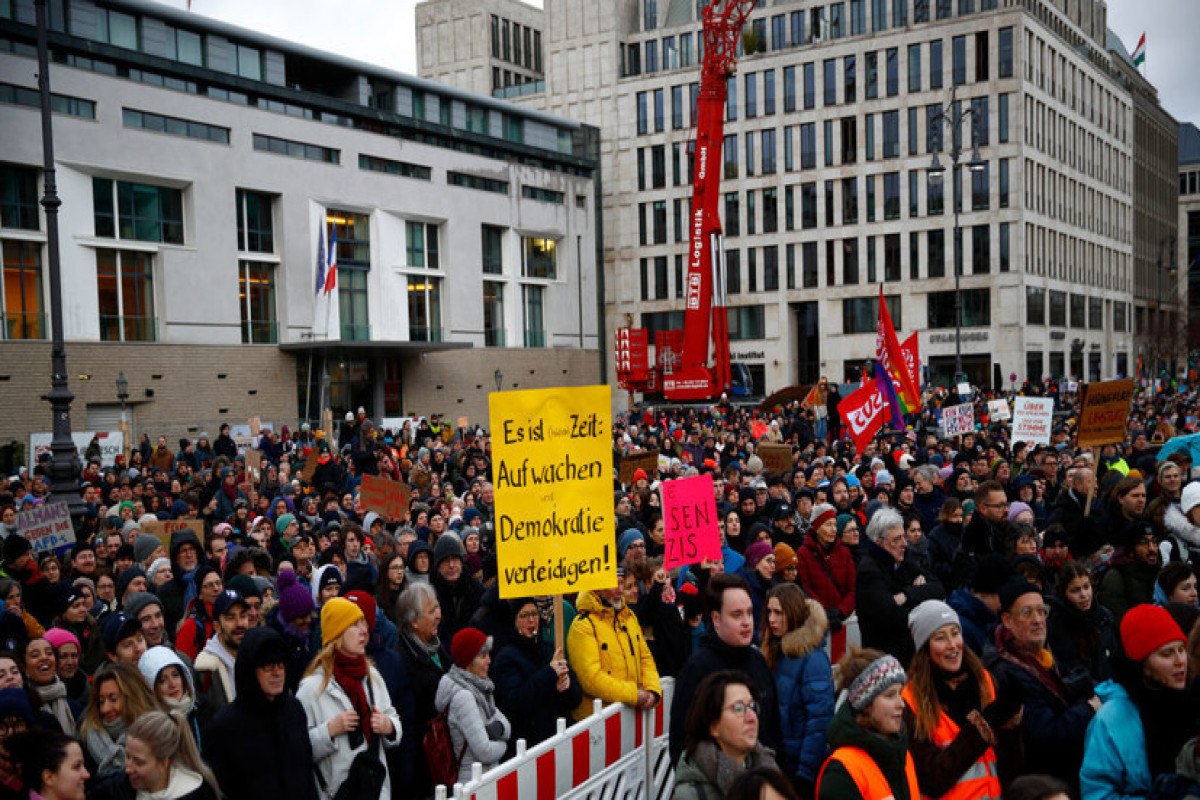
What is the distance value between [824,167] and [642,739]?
58209mm

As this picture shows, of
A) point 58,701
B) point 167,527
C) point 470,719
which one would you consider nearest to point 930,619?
point 470,719

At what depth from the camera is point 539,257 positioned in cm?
5491

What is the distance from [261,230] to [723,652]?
4023 cm

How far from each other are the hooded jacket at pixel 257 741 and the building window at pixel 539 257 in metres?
49.5

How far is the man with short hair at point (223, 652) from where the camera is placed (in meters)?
5.78

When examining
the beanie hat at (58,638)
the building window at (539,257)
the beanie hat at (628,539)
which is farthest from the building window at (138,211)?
the beanie hat at (58,638)

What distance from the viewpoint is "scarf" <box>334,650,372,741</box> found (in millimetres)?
5035

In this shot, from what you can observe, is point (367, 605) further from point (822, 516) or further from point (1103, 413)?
point (1103, 413)

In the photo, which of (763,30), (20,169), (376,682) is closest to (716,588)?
(376,682)

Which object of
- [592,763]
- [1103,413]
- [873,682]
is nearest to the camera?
[873,682]

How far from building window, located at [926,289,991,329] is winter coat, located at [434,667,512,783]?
183 ft

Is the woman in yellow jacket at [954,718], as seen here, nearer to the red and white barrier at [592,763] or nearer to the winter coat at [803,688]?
the winter coat at [803,688]

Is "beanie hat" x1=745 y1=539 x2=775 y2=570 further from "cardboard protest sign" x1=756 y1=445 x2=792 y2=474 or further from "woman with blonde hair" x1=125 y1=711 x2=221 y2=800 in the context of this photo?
"cardboard protest sign" x1=756 y1=445 x2=792 y2=474

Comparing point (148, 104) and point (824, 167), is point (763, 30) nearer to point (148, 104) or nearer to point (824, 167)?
point (824, 167)
